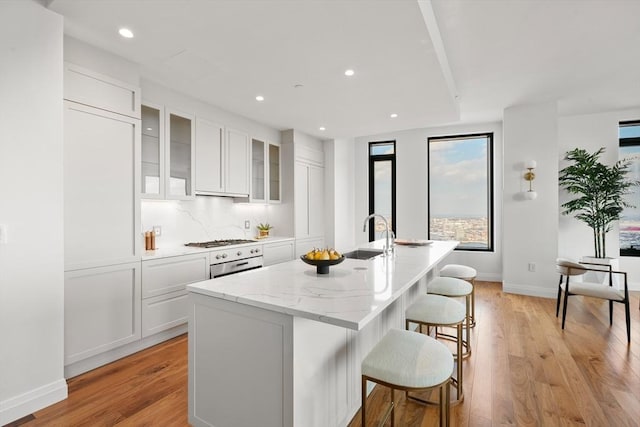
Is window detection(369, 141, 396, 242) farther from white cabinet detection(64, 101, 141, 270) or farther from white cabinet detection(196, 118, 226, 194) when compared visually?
white cabinet detection(64, 101, 141, 270)

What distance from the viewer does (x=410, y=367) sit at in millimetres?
1359

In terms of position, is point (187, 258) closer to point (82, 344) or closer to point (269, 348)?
point (82, 344)

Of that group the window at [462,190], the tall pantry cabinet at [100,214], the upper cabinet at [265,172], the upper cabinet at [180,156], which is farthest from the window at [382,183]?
the tall pantry cabinet at [100,214]

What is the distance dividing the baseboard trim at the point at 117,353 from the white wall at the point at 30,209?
35 cm

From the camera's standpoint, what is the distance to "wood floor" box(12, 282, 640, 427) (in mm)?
1906

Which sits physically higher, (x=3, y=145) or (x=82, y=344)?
(x=3, y=145)

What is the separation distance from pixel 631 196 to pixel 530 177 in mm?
1724

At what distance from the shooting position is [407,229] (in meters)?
6.06

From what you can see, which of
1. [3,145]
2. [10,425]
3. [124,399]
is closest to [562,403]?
[124,399]

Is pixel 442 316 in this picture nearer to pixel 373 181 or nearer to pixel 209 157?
pixel 209 157

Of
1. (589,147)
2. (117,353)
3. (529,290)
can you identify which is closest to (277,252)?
(117,353)

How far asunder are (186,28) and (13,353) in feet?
7.60

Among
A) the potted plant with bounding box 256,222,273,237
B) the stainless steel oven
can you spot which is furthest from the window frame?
the stainless steel oven

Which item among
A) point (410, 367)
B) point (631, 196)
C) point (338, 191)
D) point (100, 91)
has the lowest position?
point (410, 367)
